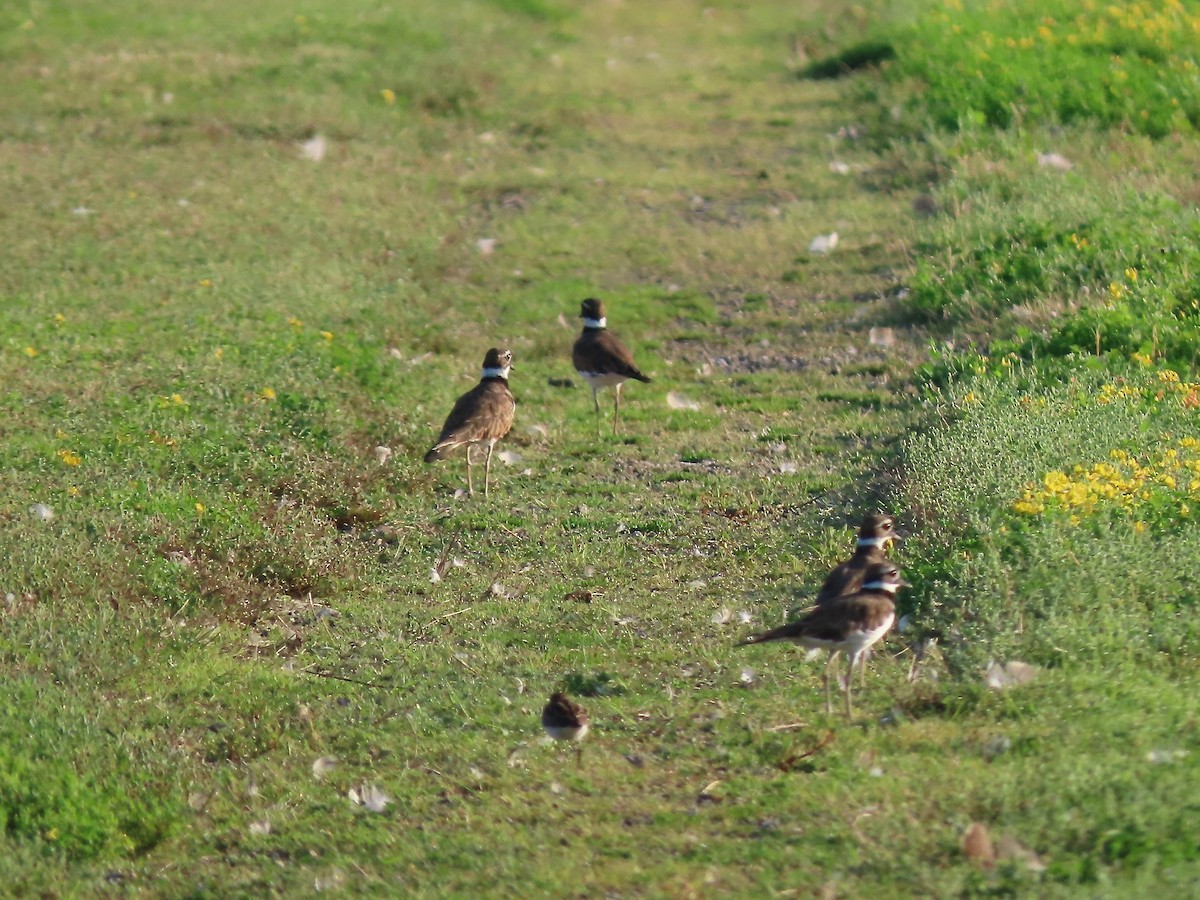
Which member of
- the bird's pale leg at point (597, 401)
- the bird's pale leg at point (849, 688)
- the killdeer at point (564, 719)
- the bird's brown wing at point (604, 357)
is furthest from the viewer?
the bird's pale leg at point (597, 401)

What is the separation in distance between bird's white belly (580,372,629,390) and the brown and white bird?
1.00 metres

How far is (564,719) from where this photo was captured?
7.43 meters

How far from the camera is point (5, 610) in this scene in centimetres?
851

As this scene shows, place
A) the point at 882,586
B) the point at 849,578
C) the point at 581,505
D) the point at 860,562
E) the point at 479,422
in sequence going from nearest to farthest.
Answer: the point at 882,586 → the point at 849,578 → the point at 860,562 → the point at 581,505 → the point at 479,422

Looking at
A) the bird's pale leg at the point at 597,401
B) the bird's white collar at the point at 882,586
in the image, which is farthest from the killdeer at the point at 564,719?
the bird's pale leg at the point at 597,401

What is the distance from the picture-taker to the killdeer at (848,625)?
7445 millimetres

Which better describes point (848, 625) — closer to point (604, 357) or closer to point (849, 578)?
point (849, 578)

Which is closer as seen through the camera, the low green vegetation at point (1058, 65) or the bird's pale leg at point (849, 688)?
the bird's pale leg at point (849, 688)

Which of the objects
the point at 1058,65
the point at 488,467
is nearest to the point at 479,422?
the point at 488,467

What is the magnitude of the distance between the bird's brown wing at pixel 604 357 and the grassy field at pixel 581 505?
51 cm

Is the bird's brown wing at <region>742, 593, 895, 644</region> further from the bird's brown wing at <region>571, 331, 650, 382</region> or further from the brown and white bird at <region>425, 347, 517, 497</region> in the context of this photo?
the bird's brown wing at <region>571, 331, 650, 382</region>

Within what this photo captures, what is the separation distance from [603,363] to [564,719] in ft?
18.3

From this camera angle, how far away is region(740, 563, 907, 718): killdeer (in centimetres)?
745

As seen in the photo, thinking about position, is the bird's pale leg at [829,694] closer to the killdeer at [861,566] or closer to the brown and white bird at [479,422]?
the killdeer at [861,566]
